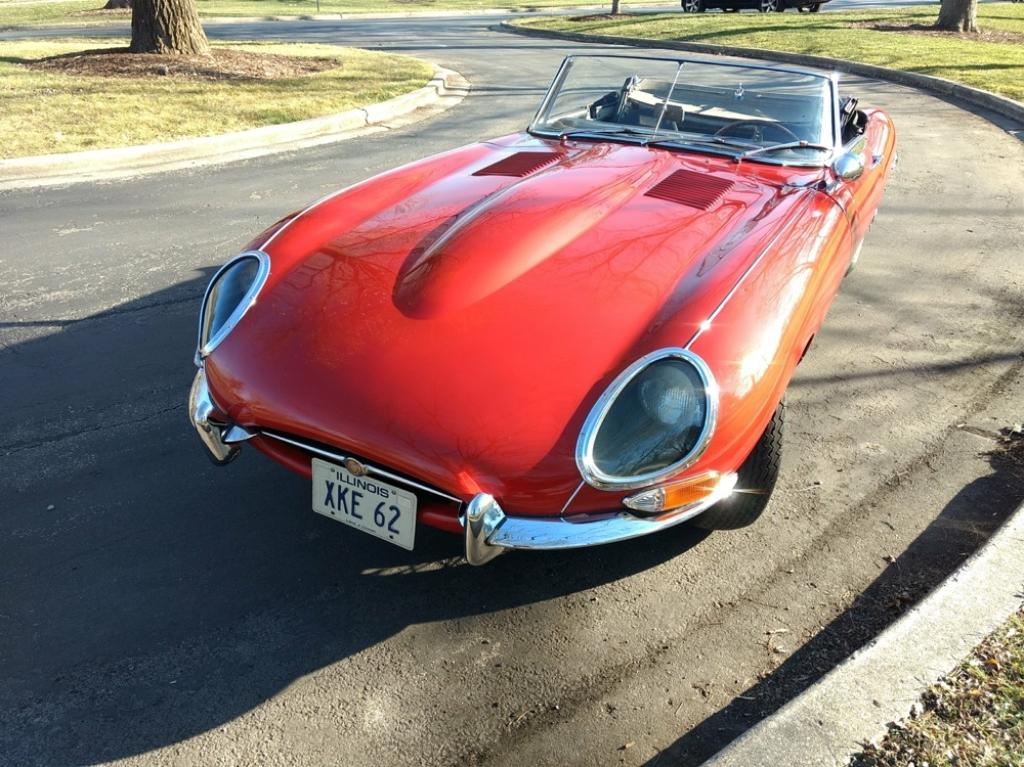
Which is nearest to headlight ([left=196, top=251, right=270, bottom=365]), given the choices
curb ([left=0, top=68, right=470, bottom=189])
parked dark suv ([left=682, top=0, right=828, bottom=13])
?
curb ([left=0, top=68, right=470, bottom=189])

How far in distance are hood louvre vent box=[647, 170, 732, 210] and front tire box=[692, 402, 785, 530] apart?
892mm

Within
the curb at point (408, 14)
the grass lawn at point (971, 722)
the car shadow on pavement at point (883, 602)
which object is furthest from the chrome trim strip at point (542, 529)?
the curb at point (408, 14)

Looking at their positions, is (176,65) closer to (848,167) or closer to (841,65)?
(848,167)

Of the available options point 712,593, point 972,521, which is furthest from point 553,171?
point 972,521

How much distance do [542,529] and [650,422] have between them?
15.4 inches

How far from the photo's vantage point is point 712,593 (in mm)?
2441

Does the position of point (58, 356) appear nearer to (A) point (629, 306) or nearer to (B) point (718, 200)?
(A) point (629, 306)

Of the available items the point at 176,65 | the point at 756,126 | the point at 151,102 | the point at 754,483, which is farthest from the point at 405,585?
the point at 176,65

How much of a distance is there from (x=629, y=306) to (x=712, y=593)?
2.88 ft

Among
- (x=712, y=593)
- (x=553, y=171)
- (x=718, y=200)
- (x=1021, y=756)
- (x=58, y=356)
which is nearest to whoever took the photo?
(x=1021, y=756)

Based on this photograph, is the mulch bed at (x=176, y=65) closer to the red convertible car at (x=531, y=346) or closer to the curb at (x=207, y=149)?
the curb at (x=207, y=149)

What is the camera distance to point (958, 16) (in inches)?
670

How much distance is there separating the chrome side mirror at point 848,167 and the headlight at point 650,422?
157 cm

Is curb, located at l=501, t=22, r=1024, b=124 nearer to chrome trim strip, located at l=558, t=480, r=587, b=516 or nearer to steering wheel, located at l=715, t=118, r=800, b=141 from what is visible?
steering wheel, located at l=715, t=118, r=800, b=141
